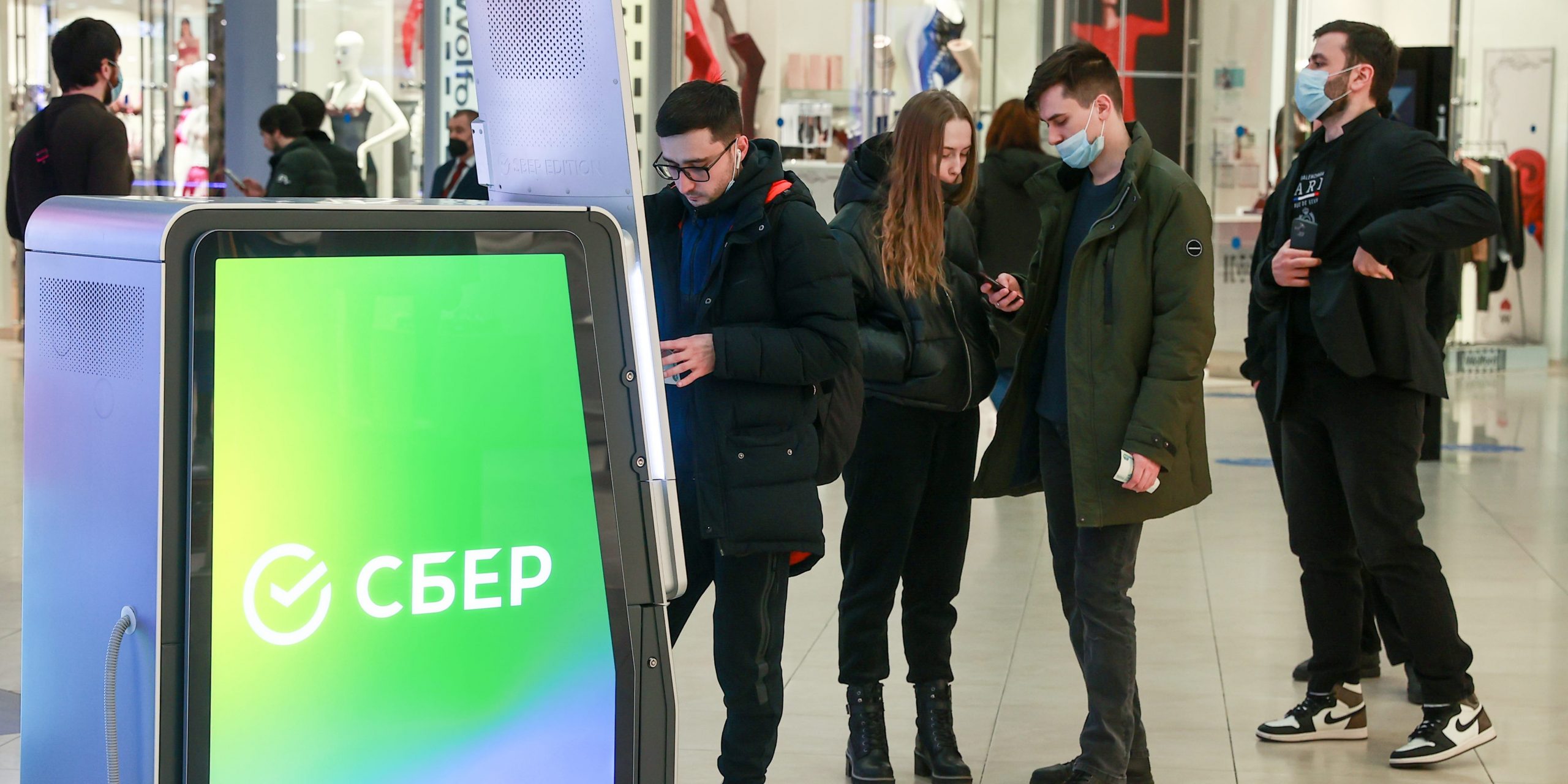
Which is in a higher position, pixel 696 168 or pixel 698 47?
pixel 698 47

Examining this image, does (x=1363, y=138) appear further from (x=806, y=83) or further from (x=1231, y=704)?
(x=806, y=83)

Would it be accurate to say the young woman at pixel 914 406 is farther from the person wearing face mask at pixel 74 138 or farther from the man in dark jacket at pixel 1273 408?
the person wearing face mask at pixel 74 138

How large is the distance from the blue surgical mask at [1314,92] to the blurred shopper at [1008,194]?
2.47 m

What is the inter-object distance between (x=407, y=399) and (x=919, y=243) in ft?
5.44

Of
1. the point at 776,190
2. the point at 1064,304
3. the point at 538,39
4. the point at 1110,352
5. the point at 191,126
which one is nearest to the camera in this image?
the point at 538,39

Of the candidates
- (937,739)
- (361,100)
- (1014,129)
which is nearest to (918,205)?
(937,739)

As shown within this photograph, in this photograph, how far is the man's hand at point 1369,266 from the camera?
338 centimetres

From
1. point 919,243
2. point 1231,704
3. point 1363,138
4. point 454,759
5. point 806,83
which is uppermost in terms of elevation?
Result: point 806,83

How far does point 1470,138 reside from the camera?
13.9 meters

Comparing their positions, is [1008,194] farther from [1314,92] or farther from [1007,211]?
[1314,92]

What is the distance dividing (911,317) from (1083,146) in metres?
0.48

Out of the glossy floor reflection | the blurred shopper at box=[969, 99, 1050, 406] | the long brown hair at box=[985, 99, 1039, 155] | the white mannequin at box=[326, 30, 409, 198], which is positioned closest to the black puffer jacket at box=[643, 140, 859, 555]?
the glossy floor reflection

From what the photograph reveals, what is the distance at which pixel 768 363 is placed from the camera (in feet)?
8.53

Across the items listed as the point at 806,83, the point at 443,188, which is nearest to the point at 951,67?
the point at 806,83
